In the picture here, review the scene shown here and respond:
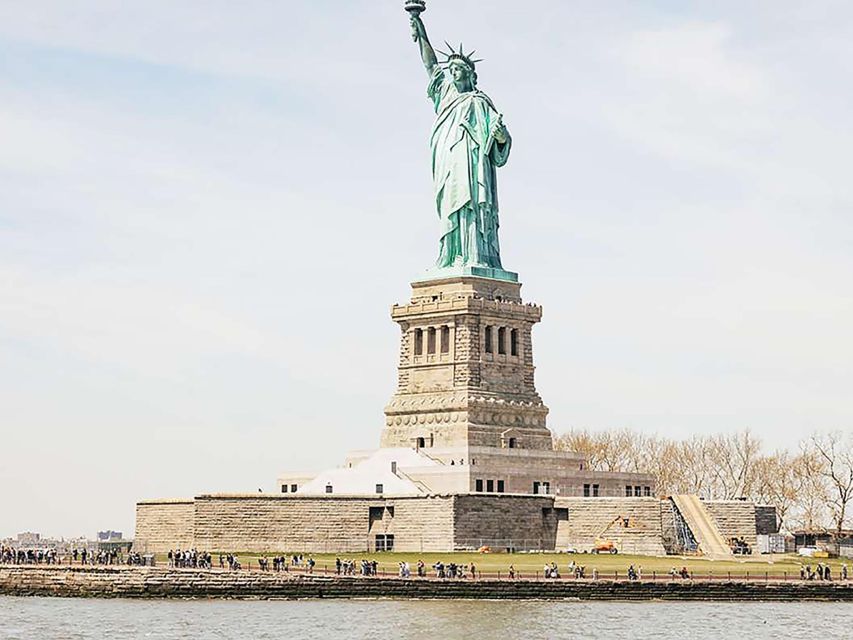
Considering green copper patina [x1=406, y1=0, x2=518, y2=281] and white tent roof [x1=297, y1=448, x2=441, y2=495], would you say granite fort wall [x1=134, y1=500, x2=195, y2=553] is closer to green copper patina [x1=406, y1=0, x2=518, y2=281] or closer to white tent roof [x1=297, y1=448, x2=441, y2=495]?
white tent roof [x1=297, y1=448, x2=441, y2=495]

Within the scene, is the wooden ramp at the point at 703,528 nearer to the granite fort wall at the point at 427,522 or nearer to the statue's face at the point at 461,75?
the granite fort wall at the point at 427,522

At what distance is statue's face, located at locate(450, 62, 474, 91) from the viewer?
101 meters

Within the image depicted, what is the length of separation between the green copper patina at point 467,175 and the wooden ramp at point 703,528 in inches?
655

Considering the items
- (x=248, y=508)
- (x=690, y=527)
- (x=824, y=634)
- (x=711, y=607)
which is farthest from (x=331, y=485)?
(x=824, y=634)

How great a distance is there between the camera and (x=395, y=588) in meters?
74.6

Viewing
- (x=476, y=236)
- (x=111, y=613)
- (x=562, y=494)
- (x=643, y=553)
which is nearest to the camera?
(x=111, y=613)

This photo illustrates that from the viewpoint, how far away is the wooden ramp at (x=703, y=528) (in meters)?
87.2

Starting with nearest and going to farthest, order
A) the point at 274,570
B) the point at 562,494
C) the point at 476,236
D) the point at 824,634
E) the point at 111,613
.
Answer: the point at 824,634 → the point at 111,613 → the point at 274,570 → the point at 562,494 → the point at 476,236

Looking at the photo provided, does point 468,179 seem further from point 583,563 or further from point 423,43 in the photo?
point 583,563

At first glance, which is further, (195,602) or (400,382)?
(400,382)

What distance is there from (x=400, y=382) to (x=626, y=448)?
84.1 feet

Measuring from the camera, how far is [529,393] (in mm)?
99562

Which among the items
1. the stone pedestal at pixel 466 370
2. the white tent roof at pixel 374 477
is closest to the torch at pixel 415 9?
the stone pedestal at pixel 466 370

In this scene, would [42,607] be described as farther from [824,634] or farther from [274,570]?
[824,634]
